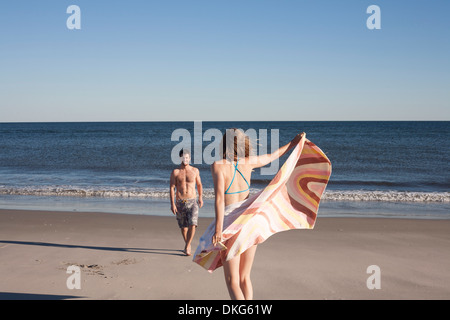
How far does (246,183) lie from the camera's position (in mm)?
3639

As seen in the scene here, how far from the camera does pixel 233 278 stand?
3402 mm

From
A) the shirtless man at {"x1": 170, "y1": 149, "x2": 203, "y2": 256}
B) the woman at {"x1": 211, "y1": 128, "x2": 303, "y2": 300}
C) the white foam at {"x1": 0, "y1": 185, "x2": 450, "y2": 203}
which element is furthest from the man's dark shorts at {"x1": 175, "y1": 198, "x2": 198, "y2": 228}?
the white foam at {"x1": 0, "y1": 185, "x2": 450, "y2": 203}

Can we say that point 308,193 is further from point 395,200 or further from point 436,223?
point 395,200

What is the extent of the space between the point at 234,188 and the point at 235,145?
0.41 meters

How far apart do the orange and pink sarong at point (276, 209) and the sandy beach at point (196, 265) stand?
1117mm

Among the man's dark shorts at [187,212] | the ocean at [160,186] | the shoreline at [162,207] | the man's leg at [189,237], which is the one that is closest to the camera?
the man's leg at [189,237]

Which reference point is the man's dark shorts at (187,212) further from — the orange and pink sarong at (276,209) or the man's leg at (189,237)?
the orange and pink sarong at (276,209)

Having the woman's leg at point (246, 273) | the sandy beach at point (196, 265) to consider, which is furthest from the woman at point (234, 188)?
the sandy beach at point (196, 265)

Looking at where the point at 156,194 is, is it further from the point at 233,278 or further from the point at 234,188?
the point at 233,278

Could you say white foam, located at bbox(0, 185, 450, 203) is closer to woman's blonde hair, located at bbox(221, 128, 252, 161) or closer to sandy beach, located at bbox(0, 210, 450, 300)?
sandy beach, located at bbox(0, 210, 450, 300)

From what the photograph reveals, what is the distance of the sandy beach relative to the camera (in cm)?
482

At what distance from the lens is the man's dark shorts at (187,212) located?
6523 millimetres

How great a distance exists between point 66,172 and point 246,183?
19.6 meters
